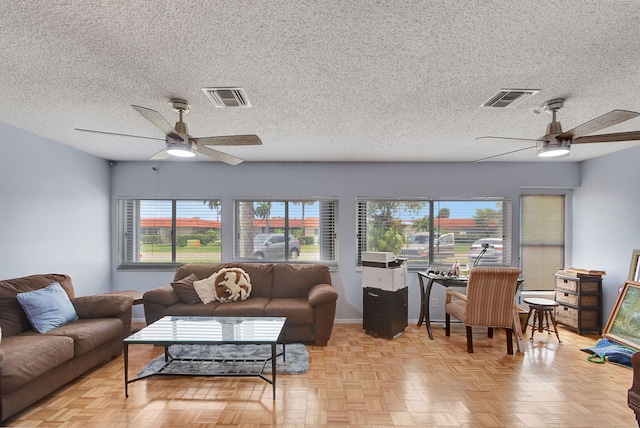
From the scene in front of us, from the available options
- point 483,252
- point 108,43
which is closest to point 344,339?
point 483,252

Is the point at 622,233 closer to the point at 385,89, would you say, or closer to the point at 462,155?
the point at 462,155

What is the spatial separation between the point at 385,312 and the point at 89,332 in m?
3.17

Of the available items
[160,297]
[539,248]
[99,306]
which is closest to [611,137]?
[539,248]

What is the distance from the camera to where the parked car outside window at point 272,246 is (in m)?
4.80

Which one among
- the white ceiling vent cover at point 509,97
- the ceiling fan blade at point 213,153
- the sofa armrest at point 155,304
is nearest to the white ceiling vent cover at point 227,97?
the ceiling fan blade at point 213,153

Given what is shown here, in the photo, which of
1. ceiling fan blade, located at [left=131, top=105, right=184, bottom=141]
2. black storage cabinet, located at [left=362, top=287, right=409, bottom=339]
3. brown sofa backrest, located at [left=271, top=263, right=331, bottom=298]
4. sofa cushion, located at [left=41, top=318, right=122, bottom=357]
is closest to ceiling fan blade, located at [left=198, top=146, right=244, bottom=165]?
ceiling fan blade, located at [left=131, top=105, right=184, bottom=141]

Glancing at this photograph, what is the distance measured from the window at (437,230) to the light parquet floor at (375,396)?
159cm

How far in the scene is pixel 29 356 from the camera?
2.27m

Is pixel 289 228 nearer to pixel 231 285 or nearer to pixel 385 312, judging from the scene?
pixel 231 285

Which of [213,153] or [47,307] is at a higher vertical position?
[213,153]

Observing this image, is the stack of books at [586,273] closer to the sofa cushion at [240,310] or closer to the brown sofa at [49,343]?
the sofa cushion at [240,310]

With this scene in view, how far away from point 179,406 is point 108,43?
2.56 meters

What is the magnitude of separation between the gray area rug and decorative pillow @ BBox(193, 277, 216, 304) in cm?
56

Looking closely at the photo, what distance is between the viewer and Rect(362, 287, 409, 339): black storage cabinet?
389 cm
